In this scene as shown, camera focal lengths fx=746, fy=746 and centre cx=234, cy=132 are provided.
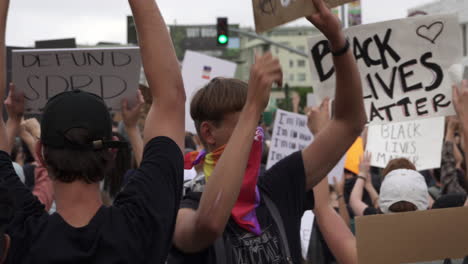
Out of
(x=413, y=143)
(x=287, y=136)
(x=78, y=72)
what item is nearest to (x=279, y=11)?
(x=78, y=72)

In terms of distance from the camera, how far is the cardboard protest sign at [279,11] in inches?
97.3

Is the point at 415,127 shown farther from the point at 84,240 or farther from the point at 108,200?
the point at 84,240

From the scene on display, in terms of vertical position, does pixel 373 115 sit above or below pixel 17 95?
below

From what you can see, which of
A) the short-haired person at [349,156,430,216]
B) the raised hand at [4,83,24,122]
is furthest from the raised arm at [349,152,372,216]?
the raised hand at [4,83,24,122]

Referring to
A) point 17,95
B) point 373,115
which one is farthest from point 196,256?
point 373,115

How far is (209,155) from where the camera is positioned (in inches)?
108

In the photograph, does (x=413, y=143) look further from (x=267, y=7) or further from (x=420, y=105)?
(x=267, y=7)

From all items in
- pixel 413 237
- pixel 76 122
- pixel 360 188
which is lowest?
pixel 360 188

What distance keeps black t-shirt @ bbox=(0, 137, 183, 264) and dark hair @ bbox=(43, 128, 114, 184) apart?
9cm

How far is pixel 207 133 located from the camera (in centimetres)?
275

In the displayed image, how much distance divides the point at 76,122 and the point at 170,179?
30cm

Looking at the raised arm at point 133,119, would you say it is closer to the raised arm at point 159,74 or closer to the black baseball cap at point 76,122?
the raised arm at point 159,74

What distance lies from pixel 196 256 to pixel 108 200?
3.42 meters

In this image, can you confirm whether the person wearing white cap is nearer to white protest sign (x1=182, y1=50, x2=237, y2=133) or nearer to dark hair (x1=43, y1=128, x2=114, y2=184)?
dark hair (x1=43, y1=128, x2=114, y2=184)
